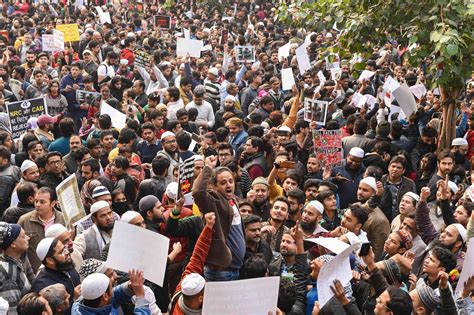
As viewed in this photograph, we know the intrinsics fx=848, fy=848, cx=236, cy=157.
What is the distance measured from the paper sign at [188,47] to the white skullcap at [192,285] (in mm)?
12443

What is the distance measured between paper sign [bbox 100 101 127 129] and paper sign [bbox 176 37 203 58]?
586 centimetres

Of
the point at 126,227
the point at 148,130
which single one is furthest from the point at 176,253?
the point at 148,130

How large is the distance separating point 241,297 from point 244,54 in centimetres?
1256

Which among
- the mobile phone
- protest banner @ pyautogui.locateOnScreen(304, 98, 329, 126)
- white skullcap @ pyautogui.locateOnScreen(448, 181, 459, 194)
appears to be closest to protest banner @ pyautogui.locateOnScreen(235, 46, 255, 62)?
protest banner @ pyautogui.locateOnScreen(304, 98, 329, 126)

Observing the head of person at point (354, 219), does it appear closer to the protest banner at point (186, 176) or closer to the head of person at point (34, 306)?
the protest banner at point (186, 176)

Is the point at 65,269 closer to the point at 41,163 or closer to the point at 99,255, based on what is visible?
the point at 99,255

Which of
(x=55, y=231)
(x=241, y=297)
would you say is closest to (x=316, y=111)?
(x=55, y=231)

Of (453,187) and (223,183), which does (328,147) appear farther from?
(223,183)

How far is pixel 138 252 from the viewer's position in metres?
6.09

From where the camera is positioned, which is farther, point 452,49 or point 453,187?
point 453,187

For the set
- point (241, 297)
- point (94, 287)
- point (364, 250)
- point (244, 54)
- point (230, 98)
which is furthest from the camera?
point (244, 54)

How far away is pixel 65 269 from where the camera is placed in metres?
6.50

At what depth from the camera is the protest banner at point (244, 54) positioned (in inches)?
694

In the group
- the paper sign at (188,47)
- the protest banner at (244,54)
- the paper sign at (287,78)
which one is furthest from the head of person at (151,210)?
the paper sign at (188,47)
